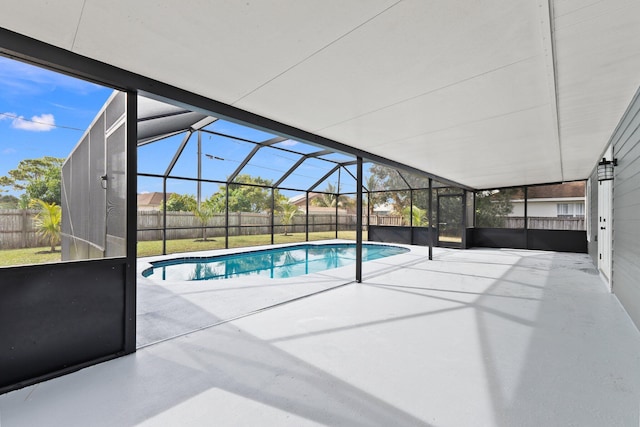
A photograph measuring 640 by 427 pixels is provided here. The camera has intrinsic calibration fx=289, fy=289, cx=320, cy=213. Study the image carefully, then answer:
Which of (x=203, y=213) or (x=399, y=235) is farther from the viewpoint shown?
(x=203, y=213)

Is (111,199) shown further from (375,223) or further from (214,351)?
(375,223)

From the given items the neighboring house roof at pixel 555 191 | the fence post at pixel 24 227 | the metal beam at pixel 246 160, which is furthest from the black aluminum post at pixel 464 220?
the fence post at pixel 24 227

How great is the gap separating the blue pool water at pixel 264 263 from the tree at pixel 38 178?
3.86 meters

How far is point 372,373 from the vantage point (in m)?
1.99

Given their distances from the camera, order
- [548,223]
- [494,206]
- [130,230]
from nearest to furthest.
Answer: [130,230]
[548,223]
[494,206]

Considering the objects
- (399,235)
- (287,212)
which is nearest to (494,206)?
(399,235)

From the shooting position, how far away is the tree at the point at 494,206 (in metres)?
9.59

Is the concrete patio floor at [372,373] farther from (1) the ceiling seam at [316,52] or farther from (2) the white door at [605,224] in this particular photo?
(1) the ceiling seam at [316,52]

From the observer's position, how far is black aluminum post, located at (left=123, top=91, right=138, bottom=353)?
7.30ft

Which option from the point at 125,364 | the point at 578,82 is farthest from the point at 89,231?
the point at 578,82

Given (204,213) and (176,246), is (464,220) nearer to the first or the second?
(204,213)

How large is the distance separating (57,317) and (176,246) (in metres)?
9.18

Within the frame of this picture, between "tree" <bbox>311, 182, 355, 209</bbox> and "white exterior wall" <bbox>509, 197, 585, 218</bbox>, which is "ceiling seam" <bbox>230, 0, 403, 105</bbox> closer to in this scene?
"white exterior wall" <bbox>509, 197, 585, 218</bbox>

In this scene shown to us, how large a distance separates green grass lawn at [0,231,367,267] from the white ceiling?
4.45ft
